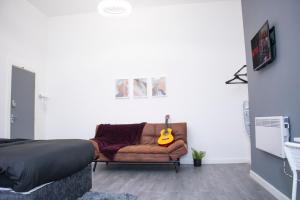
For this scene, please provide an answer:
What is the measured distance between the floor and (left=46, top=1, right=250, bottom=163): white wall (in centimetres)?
72

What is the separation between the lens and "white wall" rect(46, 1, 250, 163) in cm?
429

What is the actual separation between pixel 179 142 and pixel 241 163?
→ 137cm

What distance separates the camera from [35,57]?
15.0 feet

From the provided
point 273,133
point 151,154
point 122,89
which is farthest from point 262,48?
point 122,89

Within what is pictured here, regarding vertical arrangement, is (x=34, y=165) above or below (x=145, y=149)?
above

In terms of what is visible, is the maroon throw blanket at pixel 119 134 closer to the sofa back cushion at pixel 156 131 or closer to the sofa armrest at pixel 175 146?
the sofa back cushion at pixel 156 131

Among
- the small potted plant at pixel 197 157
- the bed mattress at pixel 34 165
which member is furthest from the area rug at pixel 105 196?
the small potted plant at pixel 197 157

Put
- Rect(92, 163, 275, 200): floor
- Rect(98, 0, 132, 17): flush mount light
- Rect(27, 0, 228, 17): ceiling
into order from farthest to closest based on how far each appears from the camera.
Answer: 1. Rect(27, 0, 228, 17): ceiling
2. Rect(98, 0, 132, 17): flush mount light
3. Rect(92, 163, 275, 200): floor

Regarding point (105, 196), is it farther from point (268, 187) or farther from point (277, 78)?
point (277, 78)

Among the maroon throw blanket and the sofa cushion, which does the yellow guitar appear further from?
the maroon throw blanket

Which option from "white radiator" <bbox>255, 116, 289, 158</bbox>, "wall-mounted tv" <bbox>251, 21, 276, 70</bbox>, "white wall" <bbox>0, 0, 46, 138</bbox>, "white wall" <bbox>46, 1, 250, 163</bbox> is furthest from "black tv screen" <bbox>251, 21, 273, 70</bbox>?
"white wall" <bbox>0, 0, 46, 138</bbox>

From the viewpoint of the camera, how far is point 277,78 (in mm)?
2264

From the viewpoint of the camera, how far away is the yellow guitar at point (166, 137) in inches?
151

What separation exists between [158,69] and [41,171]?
130 inches
